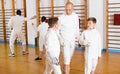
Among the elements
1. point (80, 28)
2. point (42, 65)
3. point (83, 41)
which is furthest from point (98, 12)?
point (83, 41)

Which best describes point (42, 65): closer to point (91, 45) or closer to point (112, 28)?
point (91, 45)

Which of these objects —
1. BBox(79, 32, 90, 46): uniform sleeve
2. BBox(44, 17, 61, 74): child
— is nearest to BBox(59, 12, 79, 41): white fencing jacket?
BBox(79, 32, 90, 46): uniform sleeve

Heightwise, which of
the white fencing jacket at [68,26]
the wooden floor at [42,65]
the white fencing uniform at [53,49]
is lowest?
the wooden floor at [42,65]

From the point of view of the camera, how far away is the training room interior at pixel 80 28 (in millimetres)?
6148

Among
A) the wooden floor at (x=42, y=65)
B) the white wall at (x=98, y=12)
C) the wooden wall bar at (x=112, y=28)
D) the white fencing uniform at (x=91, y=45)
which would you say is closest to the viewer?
the white fencing uniform at (x=91, y=45)

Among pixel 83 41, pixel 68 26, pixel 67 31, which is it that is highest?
pixel 68 26

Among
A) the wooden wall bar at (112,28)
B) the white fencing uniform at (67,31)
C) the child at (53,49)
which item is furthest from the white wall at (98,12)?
the child at (53,49)

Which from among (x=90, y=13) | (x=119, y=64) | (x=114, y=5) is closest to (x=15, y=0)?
(x=90, y=13)

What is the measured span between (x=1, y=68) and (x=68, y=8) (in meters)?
2.64

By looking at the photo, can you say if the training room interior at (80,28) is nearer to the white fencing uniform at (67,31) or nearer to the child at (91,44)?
the white fencing uniform at (67,31)

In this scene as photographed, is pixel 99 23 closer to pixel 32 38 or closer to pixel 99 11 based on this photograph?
pixel 99 11

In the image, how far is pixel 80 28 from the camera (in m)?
9.14

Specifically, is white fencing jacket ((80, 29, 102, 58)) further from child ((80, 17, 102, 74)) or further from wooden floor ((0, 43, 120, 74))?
wooden floor ((0, 43, 120, 74))

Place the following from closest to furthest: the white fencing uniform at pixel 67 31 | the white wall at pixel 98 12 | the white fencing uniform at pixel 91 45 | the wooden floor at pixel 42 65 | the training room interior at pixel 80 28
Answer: the white fencing uniform at pixel 91 45 → the white fencing uniform at pixel 67 31 → the wooden floor at pixel 42 65 → the training room interior at pixel 80 28 → the white wall at pixel 98 12
